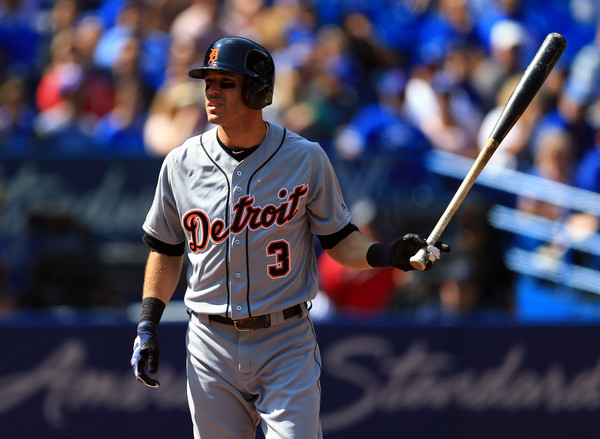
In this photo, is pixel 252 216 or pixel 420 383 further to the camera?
pixel 420 383

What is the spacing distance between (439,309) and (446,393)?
111cm

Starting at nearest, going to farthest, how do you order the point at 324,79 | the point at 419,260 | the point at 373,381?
the point at 419,260, the point at 373,381, the point at 324,79

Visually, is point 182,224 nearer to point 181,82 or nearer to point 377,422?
point 377,422

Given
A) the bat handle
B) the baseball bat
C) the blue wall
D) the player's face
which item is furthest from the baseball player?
the blue wall

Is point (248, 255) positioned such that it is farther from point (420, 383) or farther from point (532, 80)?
point (420, 383)

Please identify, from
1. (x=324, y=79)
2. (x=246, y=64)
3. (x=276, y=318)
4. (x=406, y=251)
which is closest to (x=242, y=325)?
(x=276, y=318)

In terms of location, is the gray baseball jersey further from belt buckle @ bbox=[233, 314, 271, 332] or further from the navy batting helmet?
the navy batting helmet

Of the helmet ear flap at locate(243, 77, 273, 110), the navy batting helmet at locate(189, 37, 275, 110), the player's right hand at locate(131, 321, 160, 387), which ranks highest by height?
the navy batting helmet at locate(189, 37, 275, 110)

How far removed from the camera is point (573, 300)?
8.28 metres

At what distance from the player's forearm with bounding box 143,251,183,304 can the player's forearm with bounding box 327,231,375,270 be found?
2.36ft

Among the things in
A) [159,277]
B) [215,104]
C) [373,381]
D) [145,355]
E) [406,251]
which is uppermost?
[215,104]

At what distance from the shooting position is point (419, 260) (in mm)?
3764

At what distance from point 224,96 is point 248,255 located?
667 mm

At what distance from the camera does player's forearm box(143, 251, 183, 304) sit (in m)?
4.30
